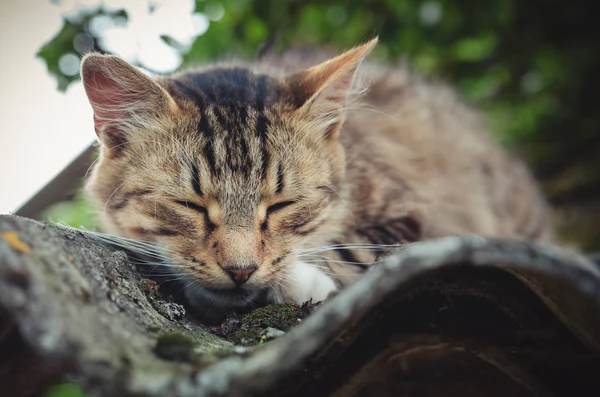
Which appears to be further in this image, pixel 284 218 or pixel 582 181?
pixel 582 181

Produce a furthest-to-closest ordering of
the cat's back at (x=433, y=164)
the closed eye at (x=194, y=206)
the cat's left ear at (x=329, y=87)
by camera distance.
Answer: the cat's back at (x=433, y=164), the cat's left ear at (x=329, y=87), the closed eye at (x=194, y=206)

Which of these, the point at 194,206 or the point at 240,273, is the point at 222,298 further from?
the point at 194,206

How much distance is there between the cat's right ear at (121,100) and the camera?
1.39m

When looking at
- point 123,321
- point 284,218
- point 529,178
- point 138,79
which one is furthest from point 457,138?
point 123,321

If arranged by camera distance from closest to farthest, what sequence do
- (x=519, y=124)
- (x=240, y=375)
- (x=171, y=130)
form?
(x=240, y=375) < (x=171, y=130) < (x=519, y=124)

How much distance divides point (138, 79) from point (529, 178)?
8.18 ft

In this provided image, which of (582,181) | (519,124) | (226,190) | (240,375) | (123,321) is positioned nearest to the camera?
(240,375)

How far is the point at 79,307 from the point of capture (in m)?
0.64

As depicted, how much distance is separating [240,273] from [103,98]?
644mm

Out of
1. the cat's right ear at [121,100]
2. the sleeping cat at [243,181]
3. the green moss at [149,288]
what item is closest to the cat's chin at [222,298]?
the sleeping cat at [243,181]

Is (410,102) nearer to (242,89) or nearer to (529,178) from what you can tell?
(529,178)

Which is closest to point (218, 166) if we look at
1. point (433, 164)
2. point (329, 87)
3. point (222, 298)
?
point (222, 298)

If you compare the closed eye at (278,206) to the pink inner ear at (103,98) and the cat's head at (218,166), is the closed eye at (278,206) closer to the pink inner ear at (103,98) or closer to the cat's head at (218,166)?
the cat's head at (218,166)

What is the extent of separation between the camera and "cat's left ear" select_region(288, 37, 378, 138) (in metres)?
1.54
